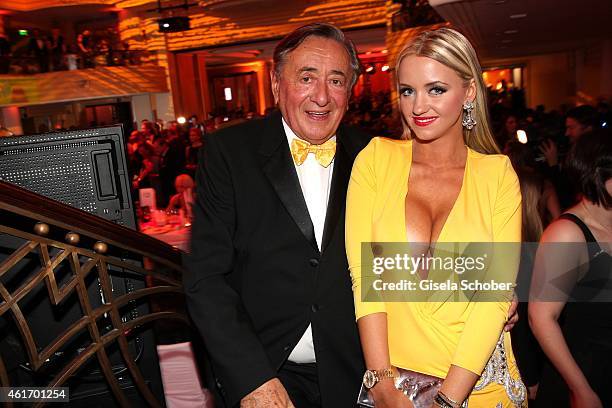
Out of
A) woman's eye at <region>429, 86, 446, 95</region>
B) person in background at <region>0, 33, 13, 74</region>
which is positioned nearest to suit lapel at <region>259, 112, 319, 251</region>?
woman's eye at <region>429, 86, 446, 95</region>

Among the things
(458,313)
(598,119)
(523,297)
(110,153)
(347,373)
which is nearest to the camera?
(458,313)

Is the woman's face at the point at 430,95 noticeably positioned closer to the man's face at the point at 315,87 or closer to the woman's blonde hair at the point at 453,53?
the woman's blonde hair at the point at 453,53

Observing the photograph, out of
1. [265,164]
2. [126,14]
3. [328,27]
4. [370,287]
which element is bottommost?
[370,287]

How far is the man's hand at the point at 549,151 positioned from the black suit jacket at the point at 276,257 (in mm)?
4218

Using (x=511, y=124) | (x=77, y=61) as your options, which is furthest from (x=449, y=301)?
(x=77, y=61)

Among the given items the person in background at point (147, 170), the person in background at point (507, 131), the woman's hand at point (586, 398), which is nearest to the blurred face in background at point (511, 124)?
the person in background at point (507, 131)

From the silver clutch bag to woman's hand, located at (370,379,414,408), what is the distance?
0.02 m

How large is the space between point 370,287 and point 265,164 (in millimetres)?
559

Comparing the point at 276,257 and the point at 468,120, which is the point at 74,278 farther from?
the point at 468,120

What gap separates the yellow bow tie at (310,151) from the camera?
1.88 metres

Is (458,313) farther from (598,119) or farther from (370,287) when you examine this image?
(598,119)

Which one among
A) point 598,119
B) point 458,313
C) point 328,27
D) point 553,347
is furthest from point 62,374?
point 598,119

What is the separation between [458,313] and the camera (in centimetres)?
156

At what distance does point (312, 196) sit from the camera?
74.5 inches
